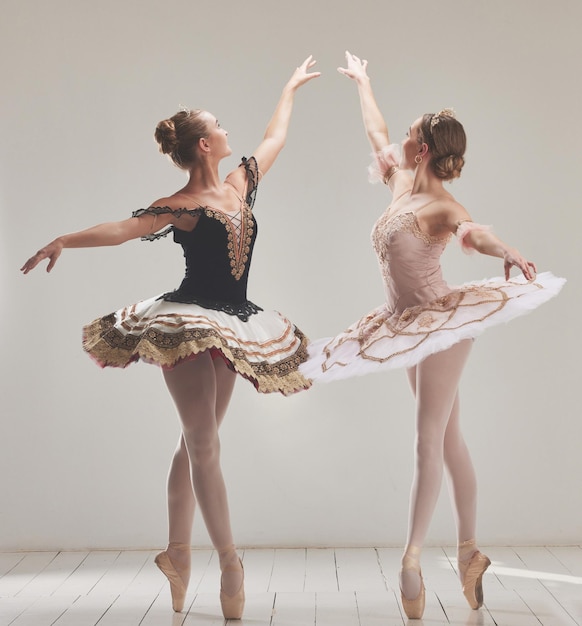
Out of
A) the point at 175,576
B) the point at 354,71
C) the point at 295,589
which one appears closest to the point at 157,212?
the point at 354,71

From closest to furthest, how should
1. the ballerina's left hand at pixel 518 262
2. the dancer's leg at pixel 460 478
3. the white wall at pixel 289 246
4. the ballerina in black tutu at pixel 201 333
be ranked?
1. the ballerina's left hand at pixel 518 262
2. the ballerina in black tutu at pixel 201 333
3. the dancer's leg at pixel 460 478
4. the white wall at pixel 289 246

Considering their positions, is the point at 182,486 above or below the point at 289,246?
below

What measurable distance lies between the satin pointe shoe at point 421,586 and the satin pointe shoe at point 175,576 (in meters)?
0.81

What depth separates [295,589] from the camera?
3.85 meters

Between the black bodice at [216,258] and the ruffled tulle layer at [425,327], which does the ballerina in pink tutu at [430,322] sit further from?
the black bodice at [216,258]

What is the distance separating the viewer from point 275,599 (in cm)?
364

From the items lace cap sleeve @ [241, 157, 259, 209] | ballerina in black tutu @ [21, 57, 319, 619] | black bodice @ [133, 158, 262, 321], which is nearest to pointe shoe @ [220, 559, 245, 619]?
ballerina in black tutu @ [21, 57, 319, 619]

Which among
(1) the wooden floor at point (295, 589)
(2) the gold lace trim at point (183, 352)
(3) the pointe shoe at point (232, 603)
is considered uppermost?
(2) the gold lace trim at point (183, 352)

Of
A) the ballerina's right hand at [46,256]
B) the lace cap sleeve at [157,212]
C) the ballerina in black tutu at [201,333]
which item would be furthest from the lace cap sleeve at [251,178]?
the ballerina's right hand at [46,256]

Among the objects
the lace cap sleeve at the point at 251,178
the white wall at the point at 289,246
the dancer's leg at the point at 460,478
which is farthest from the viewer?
the white wall at the point at 289,246

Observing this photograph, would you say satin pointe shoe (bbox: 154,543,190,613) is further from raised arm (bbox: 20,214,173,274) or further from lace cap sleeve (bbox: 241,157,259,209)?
lace cap sleeve (bbox: 241,157,259,209)

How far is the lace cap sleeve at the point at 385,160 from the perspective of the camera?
12.0ft

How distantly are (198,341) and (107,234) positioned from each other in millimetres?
465

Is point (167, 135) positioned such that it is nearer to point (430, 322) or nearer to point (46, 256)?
point (46, 256)
